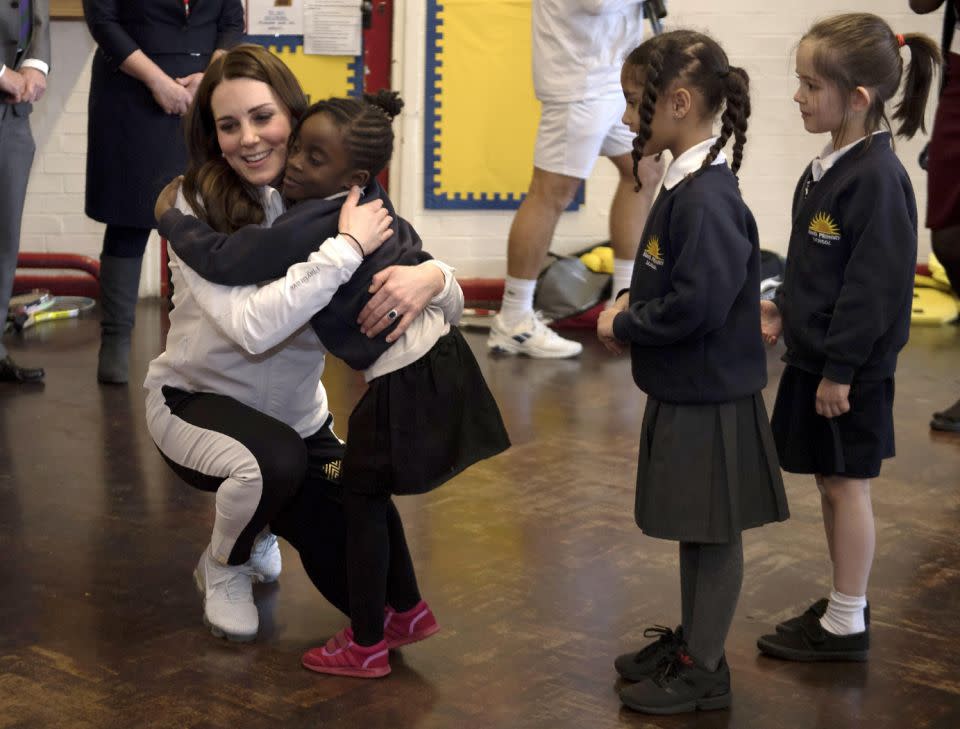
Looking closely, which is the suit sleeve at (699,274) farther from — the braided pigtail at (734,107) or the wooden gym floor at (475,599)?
the wooden gym floor at (475,599)

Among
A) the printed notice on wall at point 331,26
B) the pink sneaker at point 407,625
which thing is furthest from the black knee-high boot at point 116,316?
the pink sneaker at point 407,625

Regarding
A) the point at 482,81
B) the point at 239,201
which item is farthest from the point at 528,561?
the point at 482,81

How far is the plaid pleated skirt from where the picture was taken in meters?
2.23

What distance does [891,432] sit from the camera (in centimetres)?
241

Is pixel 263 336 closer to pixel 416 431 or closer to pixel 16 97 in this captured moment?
pixel 416 431

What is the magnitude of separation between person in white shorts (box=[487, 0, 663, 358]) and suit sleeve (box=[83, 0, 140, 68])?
1420 mm

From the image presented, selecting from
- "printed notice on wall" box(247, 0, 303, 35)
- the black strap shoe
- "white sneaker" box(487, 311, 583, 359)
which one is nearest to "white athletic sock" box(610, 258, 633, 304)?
"white sneaker" box(487, 311, 583, 359)

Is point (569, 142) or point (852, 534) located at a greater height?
point (569, 142)

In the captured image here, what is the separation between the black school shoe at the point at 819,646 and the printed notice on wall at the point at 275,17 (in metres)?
4.05

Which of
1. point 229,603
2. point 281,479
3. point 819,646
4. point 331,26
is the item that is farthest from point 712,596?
point 331,26

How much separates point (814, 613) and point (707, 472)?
487 mm

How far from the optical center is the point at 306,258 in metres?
2.27

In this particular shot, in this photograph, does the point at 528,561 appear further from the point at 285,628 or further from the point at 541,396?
the point at 541,396

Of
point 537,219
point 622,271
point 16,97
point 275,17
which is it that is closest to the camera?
point 16,97
